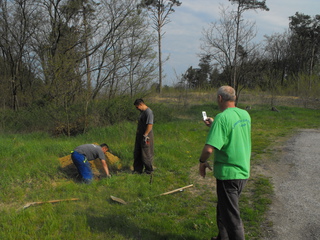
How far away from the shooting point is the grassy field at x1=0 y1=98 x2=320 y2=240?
160 inches

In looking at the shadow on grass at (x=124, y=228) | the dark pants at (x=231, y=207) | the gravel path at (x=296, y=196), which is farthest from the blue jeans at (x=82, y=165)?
the dark pants at (x=231, y=207)

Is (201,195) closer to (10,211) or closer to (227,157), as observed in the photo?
(227,157)

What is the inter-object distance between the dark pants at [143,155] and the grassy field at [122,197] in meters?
0.31

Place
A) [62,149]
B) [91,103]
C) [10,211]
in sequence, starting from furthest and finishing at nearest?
[91,103]
[62,149]
[10,211]

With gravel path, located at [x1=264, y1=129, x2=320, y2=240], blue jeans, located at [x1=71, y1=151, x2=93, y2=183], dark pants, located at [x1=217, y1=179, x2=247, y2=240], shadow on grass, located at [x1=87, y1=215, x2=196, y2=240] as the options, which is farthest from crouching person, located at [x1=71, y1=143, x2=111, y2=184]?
dark pants, located at [x1=217, y1=179, x2=247, y2=240]

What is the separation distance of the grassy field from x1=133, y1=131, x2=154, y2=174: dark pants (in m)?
0.31

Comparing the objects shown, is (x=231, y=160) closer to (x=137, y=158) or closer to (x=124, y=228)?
(x=124, y=228)

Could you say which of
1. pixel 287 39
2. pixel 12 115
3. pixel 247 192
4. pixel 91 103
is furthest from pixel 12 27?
pixel 287 39

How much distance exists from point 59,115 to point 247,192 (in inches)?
322

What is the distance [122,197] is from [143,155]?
1494 mm

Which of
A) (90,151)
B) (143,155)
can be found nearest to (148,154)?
(143,155)

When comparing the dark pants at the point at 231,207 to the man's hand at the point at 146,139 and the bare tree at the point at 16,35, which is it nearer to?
the man's hand at the point at 146,139

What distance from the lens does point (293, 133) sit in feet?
40.4

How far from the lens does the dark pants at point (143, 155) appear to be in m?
6.73
